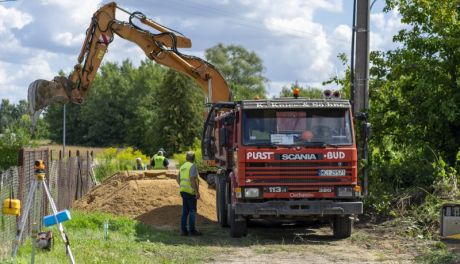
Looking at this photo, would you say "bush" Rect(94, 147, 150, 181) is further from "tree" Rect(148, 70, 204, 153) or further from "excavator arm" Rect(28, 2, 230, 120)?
"tree" Rect(148, 70, 204, 153)

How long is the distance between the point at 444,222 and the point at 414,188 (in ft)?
13.8

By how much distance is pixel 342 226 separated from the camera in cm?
1775

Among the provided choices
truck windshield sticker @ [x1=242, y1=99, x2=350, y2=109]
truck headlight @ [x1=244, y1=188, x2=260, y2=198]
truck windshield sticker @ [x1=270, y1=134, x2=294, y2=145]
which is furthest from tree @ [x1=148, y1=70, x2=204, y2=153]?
truck headlight @ [x1=244, y1=188, x2=260, y2=198]

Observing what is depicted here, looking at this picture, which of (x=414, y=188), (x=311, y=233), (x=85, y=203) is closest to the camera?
(x=311, y=233)

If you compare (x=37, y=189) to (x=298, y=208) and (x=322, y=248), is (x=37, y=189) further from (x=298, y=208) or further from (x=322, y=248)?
(x=322, y=248)

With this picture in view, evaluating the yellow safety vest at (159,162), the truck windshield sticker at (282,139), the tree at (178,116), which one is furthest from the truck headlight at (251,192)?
the tree at (178,116)

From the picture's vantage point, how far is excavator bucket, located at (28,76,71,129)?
23.5m

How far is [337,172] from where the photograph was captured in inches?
670

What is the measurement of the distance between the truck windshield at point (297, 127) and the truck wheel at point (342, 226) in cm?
168

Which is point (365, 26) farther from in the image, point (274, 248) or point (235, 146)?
point (274, 248)

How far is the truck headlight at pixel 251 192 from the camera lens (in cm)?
1695

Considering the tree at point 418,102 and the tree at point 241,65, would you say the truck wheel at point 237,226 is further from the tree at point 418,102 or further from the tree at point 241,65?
the tree at point 241,65

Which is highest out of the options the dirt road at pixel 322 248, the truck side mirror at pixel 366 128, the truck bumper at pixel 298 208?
the truck side mirror at pixel 366 128

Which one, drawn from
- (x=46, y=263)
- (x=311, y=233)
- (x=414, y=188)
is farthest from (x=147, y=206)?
(x=46, y=263)
